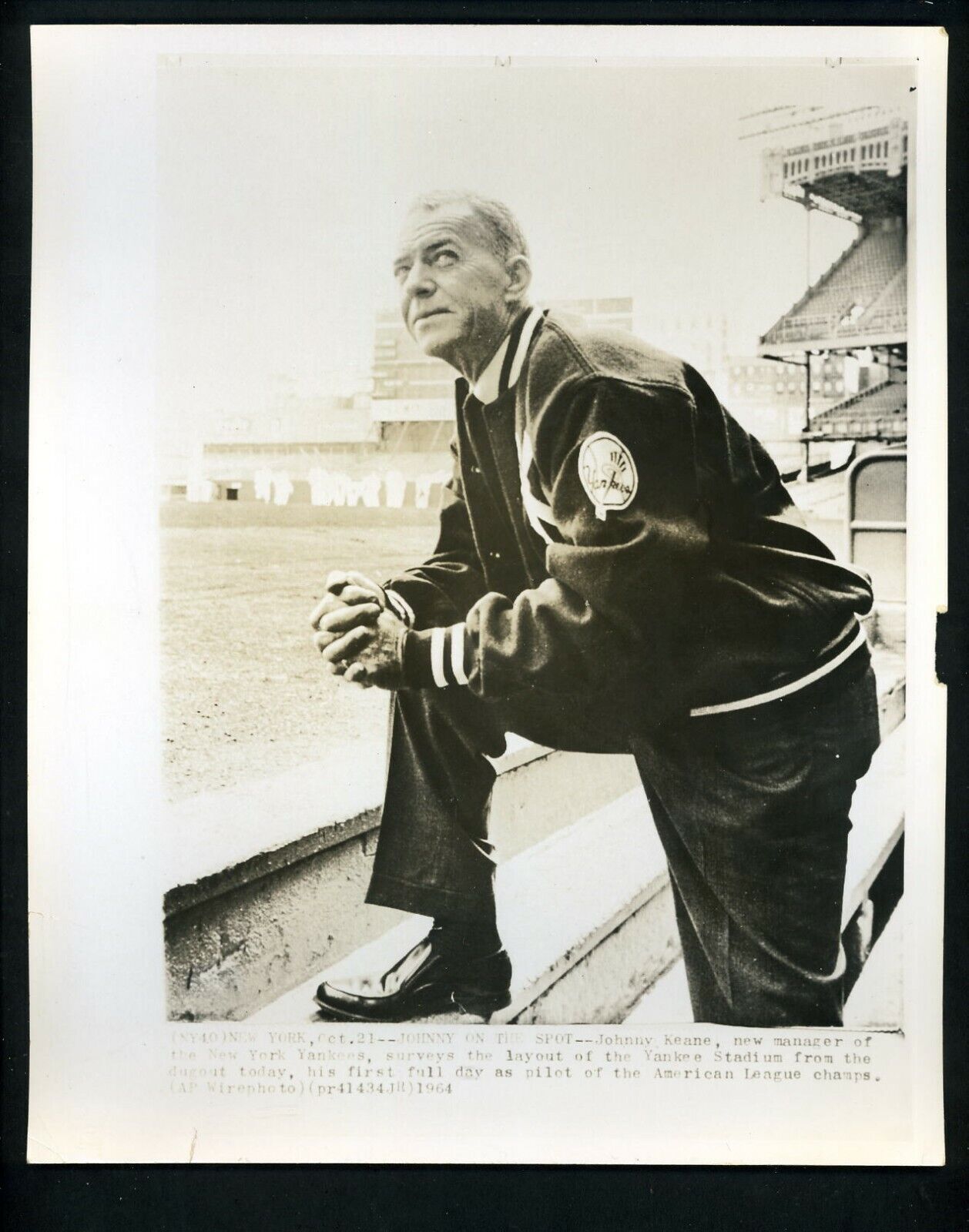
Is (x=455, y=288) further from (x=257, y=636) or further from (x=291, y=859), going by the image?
(x=291, y=859)

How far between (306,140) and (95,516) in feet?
2.05

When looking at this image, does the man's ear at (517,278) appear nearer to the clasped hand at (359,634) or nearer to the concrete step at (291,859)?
the clasped hand at (359,634)

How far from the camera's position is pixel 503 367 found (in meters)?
1.54

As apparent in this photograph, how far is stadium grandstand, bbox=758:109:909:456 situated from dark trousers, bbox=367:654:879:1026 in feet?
1.19

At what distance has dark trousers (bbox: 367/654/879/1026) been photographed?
1545mm

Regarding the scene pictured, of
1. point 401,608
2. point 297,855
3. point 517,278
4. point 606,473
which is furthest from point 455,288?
point 297,855

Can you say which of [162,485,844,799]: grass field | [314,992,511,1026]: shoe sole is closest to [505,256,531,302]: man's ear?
[162,485,844,799]: grass field

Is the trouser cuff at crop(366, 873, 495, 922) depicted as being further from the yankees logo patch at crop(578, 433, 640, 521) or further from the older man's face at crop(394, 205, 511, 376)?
the older man's face at crop(394, 205, 511, 376)

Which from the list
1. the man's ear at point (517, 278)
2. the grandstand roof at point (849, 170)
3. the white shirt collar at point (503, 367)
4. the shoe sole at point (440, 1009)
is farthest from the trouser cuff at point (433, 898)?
the grandstand roof at point (849, 170)

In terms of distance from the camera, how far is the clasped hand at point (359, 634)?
5.11 ft

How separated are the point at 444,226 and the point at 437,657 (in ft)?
2.02

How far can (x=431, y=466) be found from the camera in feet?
5.16

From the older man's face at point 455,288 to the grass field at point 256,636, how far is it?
0.25 metres

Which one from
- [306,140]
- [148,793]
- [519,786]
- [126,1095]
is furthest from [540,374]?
[126,1095]
